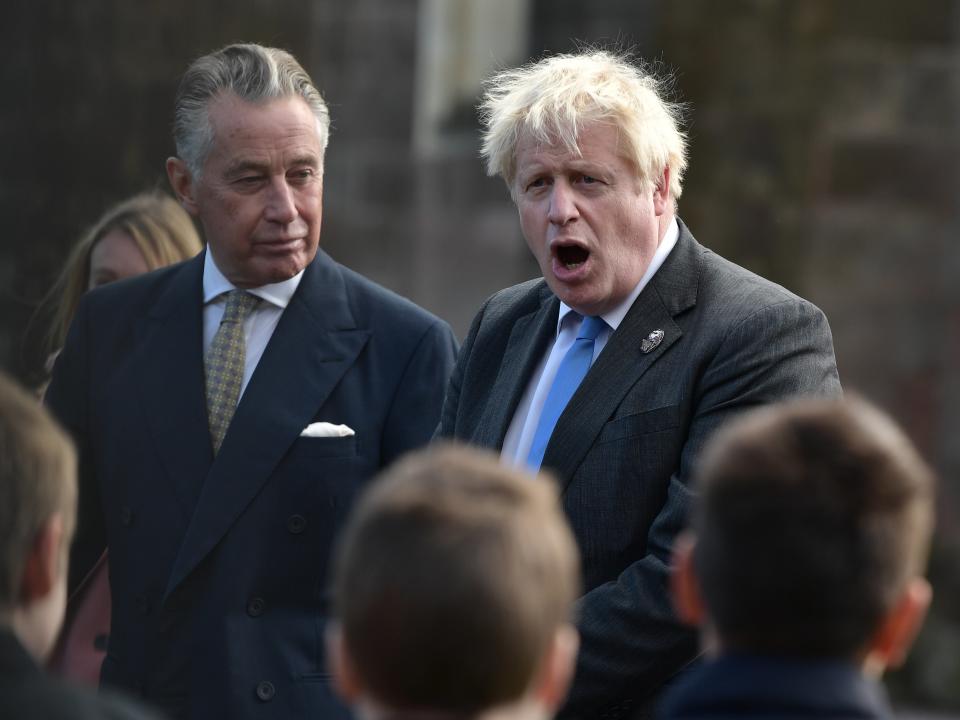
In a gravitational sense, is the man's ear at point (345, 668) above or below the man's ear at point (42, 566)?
above

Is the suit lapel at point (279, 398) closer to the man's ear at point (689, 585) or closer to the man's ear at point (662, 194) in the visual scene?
the man's ear at point (662, 194)

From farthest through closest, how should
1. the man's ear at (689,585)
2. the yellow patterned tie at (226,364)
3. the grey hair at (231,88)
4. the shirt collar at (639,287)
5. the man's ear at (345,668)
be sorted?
the grey hair at (231,88) < the yellow patterned tie at (226,364) < the shirt collar at (639,287) < the man's ear at (689,585) < the man's ear at (345,668)

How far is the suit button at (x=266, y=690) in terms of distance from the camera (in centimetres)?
409

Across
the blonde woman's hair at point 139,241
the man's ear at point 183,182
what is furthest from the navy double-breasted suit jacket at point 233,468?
the blonde woman's hair at point 139,241

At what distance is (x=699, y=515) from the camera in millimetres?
2434

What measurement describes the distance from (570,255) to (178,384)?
0.99 m

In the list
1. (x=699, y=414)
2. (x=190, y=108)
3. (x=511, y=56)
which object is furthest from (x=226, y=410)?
(x=511, y=56)

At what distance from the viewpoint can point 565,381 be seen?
4.02 metres

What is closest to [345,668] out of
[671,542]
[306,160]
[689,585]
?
[689,585]

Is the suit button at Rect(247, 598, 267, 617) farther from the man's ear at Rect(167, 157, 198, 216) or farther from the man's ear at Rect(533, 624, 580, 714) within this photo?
the man's ear at Rect(533, 624, 580, 714)

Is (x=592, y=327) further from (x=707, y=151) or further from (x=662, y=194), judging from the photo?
(x=707, y=151)

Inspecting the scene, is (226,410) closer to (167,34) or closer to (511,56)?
(167,34)

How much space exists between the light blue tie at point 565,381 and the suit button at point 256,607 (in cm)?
69

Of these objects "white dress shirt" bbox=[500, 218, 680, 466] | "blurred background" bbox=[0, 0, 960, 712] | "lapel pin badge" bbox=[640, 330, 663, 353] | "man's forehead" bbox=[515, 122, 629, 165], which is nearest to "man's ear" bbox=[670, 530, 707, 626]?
"lapel pin badge" bbox=[640, 330, 663, 353]
